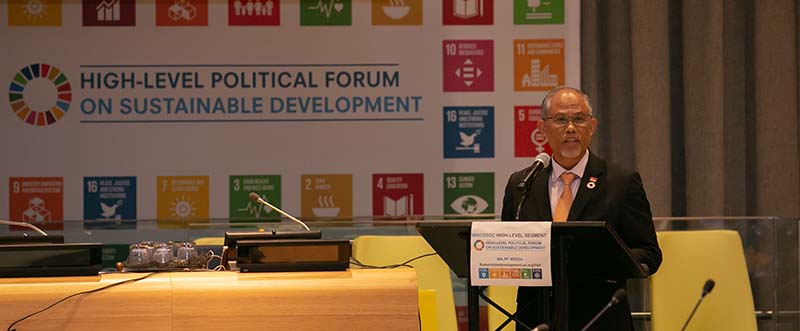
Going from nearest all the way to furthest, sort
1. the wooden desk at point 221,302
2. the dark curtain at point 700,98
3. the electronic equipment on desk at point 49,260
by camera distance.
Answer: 1. the wooden desk at point 221,302
2. the electronic equipment on desk at point 49,260
3. the dark curtain at point 700,98

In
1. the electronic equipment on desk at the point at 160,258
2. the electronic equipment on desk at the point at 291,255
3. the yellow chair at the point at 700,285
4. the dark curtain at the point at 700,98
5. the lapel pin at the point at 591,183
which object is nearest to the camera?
the electronic equipment on desk at the point at 291,255

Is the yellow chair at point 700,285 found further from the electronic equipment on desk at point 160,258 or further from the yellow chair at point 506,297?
the electronic equipment on desk at point 160,258

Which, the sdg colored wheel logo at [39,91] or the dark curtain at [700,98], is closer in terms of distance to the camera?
the sdg colored wheel logo at [39,91]

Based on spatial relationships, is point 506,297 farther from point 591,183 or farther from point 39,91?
point 39,91

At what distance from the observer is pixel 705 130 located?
20.2ft

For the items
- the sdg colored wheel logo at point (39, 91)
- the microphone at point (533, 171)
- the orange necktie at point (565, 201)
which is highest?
the sdg colored wheel logo at point (39, 91)

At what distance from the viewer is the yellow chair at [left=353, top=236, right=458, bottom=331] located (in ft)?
15.8

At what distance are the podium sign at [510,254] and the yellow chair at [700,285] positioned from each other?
194 cm

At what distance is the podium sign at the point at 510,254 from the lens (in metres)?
2.95

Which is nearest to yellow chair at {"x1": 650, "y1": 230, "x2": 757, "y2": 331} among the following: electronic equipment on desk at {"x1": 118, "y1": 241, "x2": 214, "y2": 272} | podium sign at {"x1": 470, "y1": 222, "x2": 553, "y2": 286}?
podium sign at {"x1": 470, "y1": 222, "x2": 553, "y2": 286}

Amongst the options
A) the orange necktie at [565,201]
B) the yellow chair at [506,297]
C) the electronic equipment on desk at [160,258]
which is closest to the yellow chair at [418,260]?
the yellow chair at [506,297]

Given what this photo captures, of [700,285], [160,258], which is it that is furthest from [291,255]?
[700,285]

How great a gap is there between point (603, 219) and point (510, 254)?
0.62 metres

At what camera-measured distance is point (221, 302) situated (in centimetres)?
284
